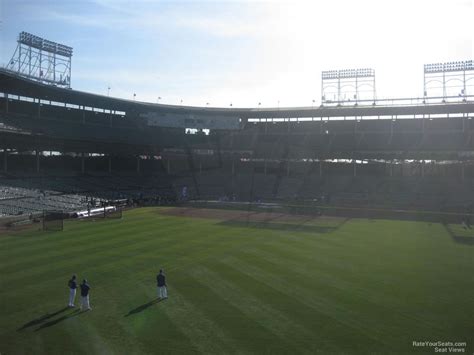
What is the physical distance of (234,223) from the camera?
35.0 meters

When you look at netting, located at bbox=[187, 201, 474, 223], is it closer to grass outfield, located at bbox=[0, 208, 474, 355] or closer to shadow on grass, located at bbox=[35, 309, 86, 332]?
grass outfield, located at bbox=[0, 208, 474, 355]

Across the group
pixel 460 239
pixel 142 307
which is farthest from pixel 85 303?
pixel 460 239

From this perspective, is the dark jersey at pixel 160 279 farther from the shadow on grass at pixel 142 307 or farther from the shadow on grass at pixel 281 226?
the shadow on grass at pixel 281 226

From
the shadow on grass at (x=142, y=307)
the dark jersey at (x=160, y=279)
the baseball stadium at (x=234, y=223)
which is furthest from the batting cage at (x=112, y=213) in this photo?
the shadow on grass at (x=142, y=307)

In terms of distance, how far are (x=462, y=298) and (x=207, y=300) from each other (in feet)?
31.0

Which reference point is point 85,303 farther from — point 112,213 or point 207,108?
point 207,108

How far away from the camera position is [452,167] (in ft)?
187

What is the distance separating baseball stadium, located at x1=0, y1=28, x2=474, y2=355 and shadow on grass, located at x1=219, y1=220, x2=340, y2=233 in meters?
0.18

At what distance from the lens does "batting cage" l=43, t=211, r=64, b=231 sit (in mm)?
30442

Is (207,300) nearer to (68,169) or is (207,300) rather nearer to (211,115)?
(68,169)

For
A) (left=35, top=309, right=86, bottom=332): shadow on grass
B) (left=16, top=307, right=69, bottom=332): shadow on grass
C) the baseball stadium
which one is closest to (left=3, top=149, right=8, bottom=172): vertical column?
the baseball stadium

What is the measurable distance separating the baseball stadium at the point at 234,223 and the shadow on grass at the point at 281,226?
0.59 feet

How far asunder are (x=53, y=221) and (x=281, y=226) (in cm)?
1852

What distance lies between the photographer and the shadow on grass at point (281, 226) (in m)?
31.5
